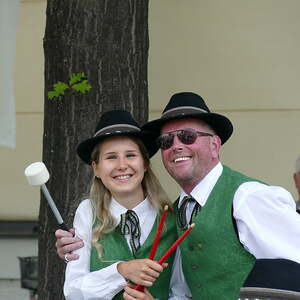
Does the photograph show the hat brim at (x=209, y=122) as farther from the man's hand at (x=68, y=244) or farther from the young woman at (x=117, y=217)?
the man's hand at (x=68, y=244)

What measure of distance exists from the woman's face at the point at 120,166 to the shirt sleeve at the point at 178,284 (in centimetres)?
30

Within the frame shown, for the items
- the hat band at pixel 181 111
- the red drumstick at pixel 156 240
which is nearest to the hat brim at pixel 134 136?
the hat band at pixel 181 111

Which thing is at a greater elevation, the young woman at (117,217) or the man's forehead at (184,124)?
the man's forehead at (184,124)

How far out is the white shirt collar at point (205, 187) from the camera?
2736 mm

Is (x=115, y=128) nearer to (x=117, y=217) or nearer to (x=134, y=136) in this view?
(x=134, y=136)

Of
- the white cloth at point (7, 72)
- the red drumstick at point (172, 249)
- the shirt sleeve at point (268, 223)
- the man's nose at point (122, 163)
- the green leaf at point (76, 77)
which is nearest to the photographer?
the shirt sleeve at point (268, 223)

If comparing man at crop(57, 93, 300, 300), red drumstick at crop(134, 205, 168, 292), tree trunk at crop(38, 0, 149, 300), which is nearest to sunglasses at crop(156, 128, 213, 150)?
man at crop(57, 93, 300, 300)

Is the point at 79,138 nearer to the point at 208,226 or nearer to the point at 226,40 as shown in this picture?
the point at 208,226

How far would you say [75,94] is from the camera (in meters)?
3.92

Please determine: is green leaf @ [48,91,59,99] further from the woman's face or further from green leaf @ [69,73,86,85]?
the woman's face

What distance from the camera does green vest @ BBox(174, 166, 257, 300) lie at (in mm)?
2594

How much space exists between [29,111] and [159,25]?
1232 millimetres

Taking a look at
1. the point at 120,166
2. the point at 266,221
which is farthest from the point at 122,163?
the point at 266,221

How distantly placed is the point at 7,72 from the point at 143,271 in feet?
7.59
